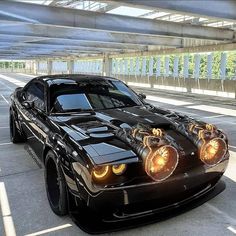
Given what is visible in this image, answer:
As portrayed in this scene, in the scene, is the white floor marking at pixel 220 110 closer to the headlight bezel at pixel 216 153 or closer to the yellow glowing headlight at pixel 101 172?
the headlight bezel at pixel 216 153

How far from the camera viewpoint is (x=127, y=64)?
127 feet

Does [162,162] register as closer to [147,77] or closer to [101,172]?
[101,172]

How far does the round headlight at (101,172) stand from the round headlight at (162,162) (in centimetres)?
34

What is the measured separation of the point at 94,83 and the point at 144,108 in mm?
802

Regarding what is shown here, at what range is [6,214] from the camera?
3531 mm

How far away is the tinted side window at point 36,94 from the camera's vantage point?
4496 mm

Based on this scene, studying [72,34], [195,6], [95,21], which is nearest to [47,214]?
[195,6]

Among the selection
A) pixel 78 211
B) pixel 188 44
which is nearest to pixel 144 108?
pixel 78 211

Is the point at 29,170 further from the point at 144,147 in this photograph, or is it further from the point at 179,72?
the point at 179,72

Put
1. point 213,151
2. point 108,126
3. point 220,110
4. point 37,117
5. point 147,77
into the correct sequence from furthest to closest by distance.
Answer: point 147,77, point 220,110, point 37,117, point 108,126, point 213,151

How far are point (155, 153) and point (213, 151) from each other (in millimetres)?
766

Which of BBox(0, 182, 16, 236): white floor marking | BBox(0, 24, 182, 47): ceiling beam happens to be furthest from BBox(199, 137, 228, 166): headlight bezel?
BBox(0, 24, 182, 47): ceiling beam

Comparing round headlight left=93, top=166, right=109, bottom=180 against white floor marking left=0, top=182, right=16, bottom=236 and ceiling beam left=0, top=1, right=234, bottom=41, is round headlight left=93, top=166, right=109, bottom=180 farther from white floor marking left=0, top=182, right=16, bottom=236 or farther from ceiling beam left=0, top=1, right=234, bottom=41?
ceiling beam left=0, top=1, right=234, bottom=41

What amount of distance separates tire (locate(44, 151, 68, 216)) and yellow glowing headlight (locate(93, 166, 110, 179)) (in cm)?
53
